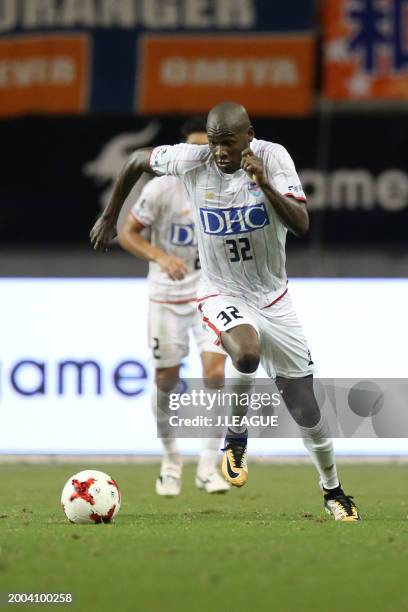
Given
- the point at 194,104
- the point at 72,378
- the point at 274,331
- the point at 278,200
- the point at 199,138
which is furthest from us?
the point at 194,104

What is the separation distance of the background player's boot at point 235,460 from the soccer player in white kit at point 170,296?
6.97 ft

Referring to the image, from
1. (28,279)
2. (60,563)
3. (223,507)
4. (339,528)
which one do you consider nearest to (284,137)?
(28,279)

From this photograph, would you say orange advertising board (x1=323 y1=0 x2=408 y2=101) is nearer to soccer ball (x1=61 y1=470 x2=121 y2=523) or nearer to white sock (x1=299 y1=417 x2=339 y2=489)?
white sock (x1=299 y1=417 x2=339 y2=489)

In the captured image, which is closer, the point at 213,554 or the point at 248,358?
the point at 213,554

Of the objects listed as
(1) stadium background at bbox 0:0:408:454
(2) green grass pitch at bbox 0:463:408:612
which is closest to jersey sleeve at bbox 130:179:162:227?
(2) green grass pitch at bbox 0:463:408:612

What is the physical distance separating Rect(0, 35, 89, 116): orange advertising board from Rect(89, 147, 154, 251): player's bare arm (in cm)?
698

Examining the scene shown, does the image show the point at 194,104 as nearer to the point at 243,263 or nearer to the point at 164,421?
the point at 164,421

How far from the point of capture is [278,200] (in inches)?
271

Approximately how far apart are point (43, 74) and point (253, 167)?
317 inches

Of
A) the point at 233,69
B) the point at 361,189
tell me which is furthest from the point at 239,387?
the point at 361,189

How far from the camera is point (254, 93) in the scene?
14531 mm

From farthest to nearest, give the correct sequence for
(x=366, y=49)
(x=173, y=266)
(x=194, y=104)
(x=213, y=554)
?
(x=194, y=104) → (x=366, y=49) → (x=173, y=266) → (x=213, y=554)

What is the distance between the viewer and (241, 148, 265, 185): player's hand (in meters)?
6.78

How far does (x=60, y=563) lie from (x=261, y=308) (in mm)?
2288
